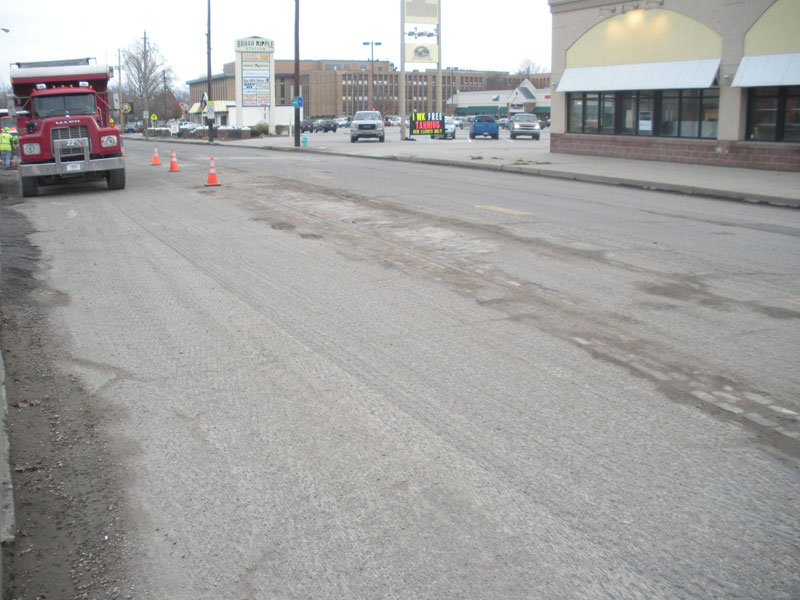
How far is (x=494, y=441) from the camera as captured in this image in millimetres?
4625

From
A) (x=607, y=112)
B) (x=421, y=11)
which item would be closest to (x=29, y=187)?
(x=607, y=112)

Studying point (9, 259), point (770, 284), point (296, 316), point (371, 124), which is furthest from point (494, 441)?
point (371, 124)

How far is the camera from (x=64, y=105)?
1912 cm

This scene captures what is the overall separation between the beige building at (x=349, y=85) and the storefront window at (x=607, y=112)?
119672 millimetres

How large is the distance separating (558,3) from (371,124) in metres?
18.5

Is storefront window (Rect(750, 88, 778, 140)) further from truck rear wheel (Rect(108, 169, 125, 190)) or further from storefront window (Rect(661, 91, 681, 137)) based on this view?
truck rear wheel (Rect(108, 169, 125, 190))

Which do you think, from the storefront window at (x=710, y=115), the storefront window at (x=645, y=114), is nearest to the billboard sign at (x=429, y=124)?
the storefront window at (x=645, y=114)

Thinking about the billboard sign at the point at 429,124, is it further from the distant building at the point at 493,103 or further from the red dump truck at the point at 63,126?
the distant building at the point at 493,103

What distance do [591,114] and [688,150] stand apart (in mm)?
5817

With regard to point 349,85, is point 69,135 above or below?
below

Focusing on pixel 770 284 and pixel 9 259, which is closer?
pixel 770 284

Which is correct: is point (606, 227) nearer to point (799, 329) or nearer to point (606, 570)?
point (799, 329)

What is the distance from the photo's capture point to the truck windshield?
1892 centimetres

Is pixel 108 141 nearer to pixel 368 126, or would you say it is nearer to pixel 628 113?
pixel 628 113
